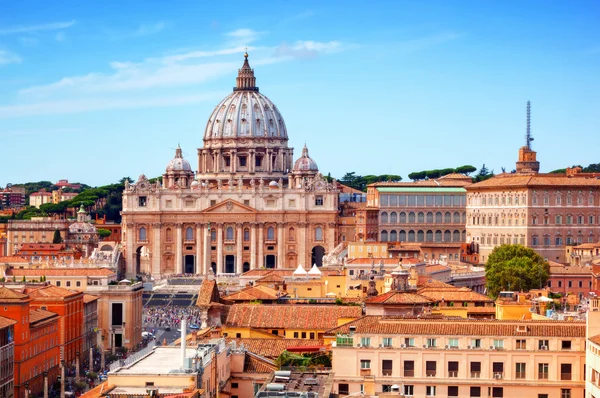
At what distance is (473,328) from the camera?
34656mm

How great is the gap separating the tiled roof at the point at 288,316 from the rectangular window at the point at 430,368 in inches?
480

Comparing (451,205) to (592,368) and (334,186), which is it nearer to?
(334,186)

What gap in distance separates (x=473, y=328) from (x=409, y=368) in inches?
71.7

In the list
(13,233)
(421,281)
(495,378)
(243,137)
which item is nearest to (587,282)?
(421,281)

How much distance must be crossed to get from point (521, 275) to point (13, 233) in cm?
7131

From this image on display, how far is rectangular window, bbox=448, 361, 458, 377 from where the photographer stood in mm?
33844

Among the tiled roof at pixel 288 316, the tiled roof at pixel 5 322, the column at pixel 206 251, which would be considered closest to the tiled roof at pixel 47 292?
the tiled roof at pixel 5 322

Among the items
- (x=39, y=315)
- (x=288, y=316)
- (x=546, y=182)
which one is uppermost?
(x=546, y=182)

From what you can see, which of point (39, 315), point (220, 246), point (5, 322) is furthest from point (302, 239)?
point (5, 322)

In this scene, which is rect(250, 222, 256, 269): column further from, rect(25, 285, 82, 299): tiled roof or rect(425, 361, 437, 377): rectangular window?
rect(425, 361, 437, 377): rectangular window

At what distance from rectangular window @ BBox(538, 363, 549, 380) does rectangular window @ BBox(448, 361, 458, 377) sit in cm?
176

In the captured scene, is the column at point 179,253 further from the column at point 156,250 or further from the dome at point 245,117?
the dome at point 245,117

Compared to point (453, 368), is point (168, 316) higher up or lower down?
lower down

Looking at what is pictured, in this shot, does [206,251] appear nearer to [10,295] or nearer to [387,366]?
[10,295]
